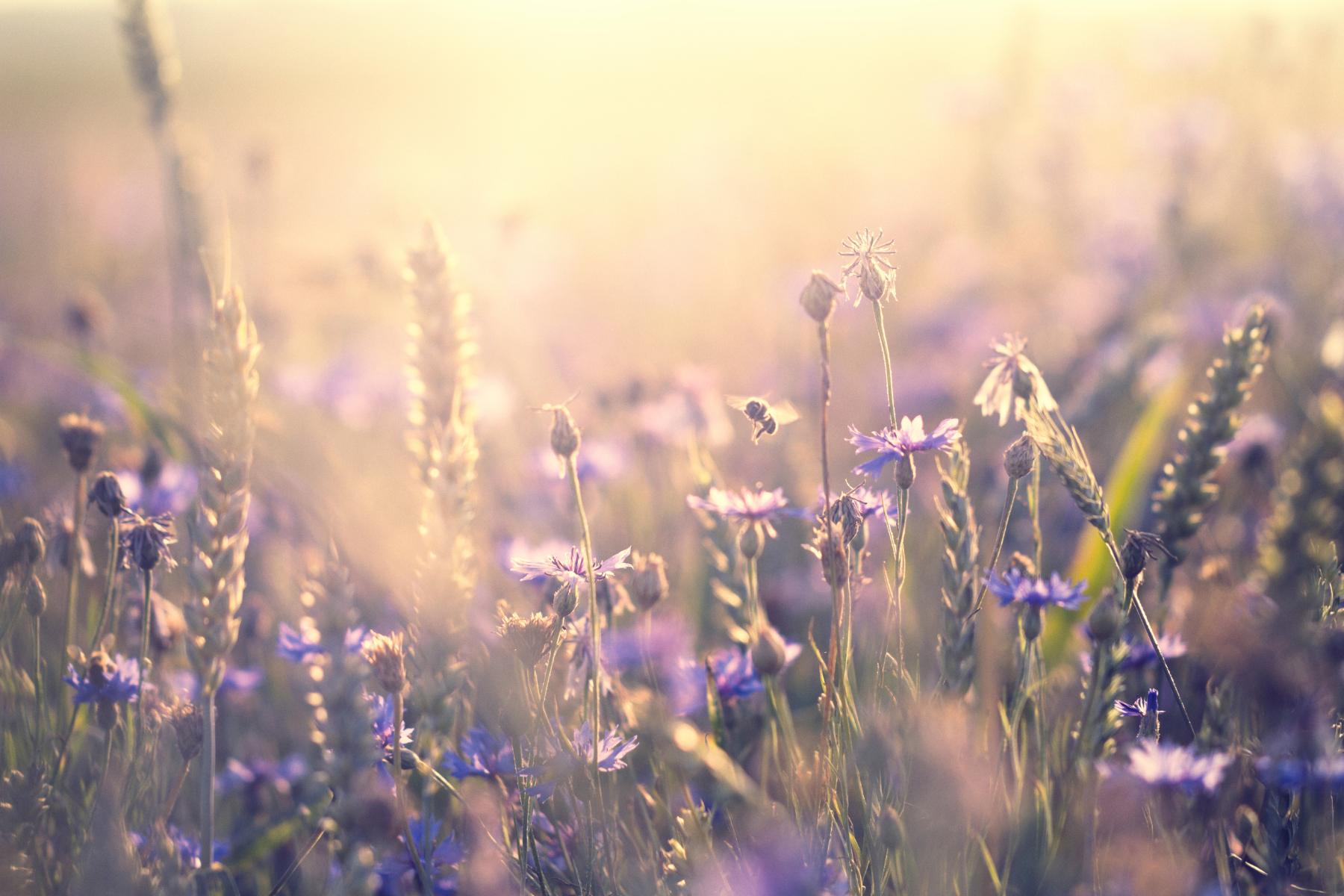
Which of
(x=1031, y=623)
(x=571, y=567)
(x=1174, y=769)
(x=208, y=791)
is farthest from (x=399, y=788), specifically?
(x=1174, y=769)

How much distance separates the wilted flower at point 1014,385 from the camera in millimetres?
1168

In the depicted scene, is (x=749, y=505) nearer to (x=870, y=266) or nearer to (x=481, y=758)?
(x=870, y=266)

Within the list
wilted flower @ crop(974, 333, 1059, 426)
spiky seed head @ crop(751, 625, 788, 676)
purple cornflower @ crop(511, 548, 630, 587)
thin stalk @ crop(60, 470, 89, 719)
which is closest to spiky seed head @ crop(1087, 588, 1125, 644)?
wilted flower @ crop(974, 333, 1059, 426)

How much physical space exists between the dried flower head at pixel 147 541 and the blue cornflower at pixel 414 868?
54 cm

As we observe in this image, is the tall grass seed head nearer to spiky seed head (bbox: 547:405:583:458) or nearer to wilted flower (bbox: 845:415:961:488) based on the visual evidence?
spiky seed head (bbox: 547:405:583:458)

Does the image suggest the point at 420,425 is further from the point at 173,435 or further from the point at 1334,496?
the point at 1334,496

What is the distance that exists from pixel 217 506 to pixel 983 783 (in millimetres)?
978

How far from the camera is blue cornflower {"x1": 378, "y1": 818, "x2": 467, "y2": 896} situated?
127 cm

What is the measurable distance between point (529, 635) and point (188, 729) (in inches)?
21.4

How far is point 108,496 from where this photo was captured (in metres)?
1.33

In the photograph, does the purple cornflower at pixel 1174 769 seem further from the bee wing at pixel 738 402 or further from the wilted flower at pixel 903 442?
the bee wing at pixel 738 402

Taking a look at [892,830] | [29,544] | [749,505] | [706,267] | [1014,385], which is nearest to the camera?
[892,830]

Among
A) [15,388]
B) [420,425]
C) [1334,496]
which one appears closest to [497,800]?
[420,425]

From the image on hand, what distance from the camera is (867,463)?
1249mm
